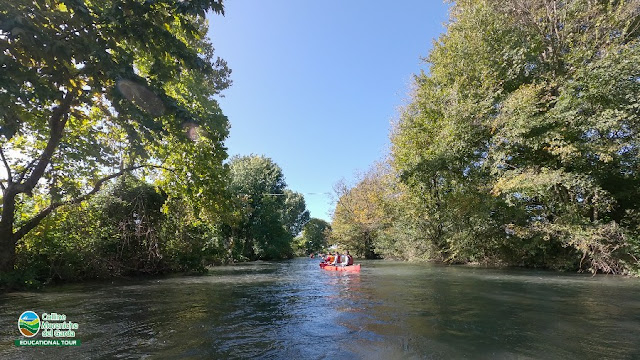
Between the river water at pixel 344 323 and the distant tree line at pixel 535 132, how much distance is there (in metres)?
5.70

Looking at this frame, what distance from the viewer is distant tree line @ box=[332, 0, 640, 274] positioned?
1336cm

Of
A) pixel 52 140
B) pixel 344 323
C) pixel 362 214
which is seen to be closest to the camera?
pixel 344 323

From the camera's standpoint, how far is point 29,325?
5.55 meters

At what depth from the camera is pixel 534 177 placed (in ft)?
45.9

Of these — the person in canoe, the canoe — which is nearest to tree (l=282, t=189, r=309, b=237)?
the person in canoe

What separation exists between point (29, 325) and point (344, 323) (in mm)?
5352

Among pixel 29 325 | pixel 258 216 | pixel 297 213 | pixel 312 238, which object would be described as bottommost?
pixel 29 325

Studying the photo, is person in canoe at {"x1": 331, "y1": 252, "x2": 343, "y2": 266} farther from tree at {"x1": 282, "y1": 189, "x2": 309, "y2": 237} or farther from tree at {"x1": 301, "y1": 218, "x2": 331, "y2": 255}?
tree at {"x1": 301, "y1": 218, "x2": 331, "y2": 255}

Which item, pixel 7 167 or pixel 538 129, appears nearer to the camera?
pixel 7 167

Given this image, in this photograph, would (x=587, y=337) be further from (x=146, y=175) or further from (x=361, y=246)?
(x=361, y=246)

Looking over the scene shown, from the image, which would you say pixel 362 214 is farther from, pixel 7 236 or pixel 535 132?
pixel 7 236

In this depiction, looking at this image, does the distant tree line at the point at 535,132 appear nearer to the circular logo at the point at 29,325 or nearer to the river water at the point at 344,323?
the river water at the point at 344,323

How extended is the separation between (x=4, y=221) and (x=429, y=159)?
17197 mm

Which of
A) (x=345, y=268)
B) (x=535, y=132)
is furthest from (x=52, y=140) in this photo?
(x=535, y=132)
